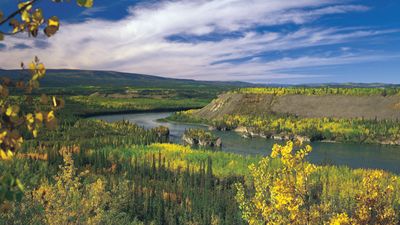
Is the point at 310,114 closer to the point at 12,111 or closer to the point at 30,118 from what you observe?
the point at 30,118

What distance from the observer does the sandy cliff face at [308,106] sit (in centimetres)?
10825

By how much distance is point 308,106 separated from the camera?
121625 millimetres

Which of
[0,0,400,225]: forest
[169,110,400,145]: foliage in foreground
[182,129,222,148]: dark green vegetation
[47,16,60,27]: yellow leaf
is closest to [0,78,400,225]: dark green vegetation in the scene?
[0,0,400,225]: forest

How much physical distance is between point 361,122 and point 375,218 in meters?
92.7

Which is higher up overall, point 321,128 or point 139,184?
point 139,184

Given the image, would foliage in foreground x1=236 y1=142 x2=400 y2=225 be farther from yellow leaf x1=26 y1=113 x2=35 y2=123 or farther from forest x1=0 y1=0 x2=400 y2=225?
yellow leaf x1=26 y1=113 x2=35 y2=123

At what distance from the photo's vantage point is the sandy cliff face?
10825 centimetres

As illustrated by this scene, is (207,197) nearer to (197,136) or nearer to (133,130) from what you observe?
(197,136)

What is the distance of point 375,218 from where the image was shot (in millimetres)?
13883

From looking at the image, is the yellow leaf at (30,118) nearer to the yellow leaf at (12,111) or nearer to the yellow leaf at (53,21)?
the yellow leaf at (12,111)

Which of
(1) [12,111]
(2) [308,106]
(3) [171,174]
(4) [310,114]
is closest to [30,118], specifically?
(1) [12,111]

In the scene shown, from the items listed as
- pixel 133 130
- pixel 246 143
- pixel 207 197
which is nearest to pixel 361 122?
pixel 246 143

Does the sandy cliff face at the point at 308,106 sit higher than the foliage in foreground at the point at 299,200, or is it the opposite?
the foliage in foreground at the point at 299,200

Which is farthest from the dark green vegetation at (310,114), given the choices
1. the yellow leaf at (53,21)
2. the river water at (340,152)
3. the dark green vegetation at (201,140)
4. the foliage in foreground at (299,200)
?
the yellow leaf at (53,21)
